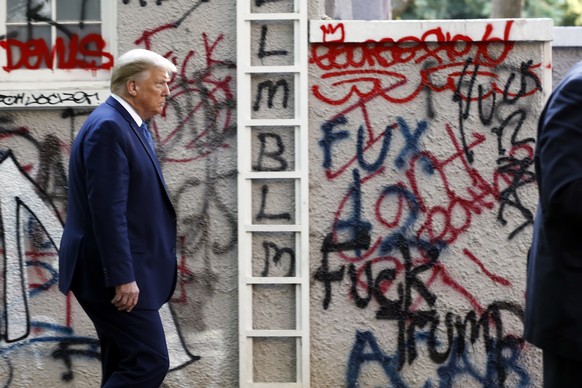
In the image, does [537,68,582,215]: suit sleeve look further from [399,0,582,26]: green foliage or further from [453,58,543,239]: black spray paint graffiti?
[399,0,582,26]: green foliage

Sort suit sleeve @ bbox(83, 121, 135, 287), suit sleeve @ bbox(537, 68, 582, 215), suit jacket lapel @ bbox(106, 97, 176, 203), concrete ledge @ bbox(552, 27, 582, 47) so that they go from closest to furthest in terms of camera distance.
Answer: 1. suit sleeve @ bbox(537, 68, 582, 215)
2. suit sleeve @ bbox(83, 121, 135, 287)
3. suit jacket lapel @ bbox(106, 97, 176, 203)
4. concrete ledge @ bbox(552, 27, 582, 47)

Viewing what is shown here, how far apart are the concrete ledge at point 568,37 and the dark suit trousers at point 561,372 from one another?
13.5ft

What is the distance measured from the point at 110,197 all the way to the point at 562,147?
2.00 m

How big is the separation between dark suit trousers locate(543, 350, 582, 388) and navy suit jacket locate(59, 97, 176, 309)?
6.09ft

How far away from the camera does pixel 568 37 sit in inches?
291

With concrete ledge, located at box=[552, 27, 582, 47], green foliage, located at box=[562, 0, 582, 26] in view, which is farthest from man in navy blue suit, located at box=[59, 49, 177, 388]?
green foliage, located at box=[562, 0, 582, 26]

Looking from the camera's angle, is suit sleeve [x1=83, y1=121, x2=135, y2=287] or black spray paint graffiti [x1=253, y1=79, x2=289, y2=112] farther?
black spray paint graffiti [x1=253, y1=79, x2=289, y2=112]

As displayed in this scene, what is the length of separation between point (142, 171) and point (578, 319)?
2.13 m

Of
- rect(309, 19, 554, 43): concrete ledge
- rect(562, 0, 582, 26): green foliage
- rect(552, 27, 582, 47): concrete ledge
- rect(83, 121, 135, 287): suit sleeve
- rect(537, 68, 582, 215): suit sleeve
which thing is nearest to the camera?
rect(537, 68, 582, 215): suit sleeve

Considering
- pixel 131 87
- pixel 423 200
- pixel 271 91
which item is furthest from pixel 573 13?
pixel 131 87

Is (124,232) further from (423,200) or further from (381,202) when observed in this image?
(423,200)

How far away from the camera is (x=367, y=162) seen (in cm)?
634

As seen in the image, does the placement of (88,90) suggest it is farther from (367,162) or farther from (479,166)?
(479,166)

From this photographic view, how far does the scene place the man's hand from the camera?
4766mm
